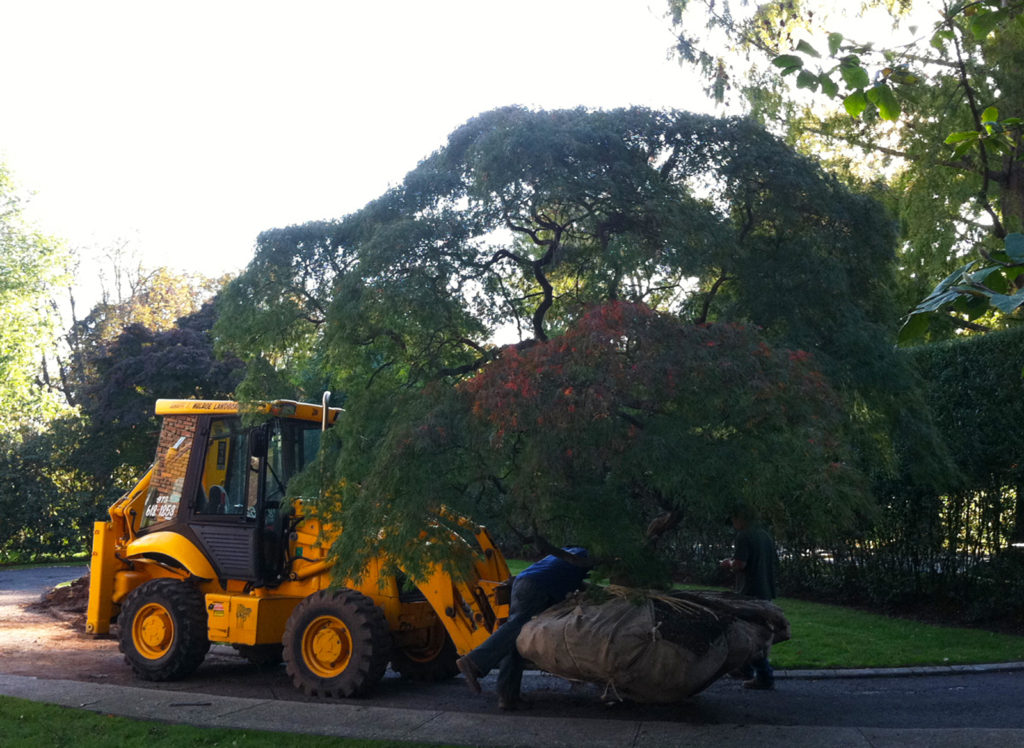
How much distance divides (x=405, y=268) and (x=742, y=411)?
323 cm

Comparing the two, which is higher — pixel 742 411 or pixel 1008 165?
pixel 1008 165

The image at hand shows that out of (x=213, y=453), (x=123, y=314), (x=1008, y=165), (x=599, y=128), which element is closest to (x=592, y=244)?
(x=599, y=128)

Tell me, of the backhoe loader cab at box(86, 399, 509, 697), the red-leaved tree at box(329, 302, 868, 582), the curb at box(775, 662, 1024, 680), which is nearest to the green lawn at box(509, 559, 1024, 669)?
the curb at box(775, 662, 1024, 680)

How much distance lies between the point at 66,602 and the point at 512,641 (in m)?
10.6

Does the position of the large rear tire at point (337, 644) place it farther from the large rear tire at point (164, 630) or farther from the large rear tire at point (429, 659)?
the large rear tire at point (164, 630)

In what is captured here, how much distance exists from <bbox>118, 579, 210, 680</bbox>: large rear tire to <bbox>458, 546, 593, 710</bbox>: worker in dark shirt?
3228 mm

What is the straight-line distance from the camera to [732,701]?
884 centimetres

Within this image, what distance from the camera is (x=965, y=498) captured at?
43.2 feet

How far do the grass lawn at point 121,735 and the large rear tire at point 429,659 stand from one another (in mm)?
2746

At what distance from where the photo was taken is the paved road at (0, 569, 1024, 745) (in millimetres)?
7789

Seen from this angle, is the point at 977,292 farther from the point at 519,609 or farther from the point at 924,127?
the point at 924,127

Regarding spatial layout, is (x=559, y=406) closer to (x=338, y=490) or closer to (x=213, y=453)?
(x=338, y=490)

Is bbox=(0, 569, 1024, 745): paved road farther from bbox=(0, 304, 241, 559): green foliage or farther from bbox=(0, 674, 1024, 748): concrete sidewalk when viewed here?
bbox=(0, 304, 241, 559): green foliage

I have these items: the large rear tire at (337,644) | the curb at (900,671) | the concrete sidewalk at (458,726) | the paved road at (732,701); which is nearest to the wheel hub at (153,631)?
the paved road at (732,701)
